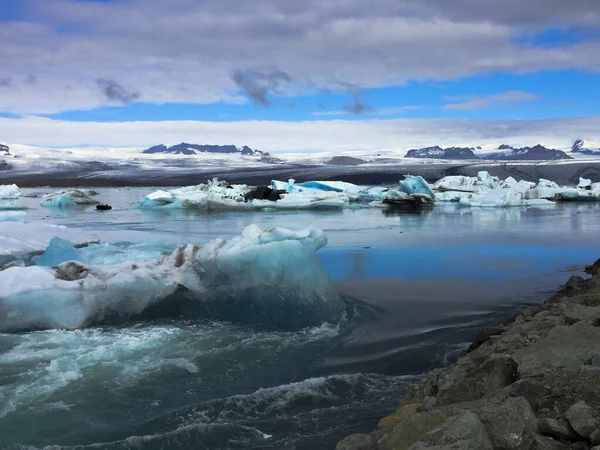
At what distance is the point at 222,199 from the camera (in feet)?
68.1

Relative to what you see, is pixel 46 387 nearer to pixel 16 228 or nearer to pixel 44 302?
pixel 44 302

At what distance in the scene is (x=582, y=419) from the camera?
1997 mm

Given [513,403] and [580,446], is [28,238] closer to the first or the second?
[513,403]

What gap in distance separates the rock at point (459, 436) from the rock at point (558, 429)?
245mm

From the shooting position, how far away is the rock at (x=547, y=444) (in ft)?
6.49

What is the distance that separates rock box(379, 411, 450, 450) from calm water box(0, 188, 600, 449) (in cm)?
85

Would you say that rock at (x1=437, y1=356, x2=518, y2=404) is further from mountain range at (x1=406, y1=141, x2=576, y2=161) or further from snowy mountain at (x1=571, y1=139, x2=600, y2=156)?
snowy mountain at (x1=571, y1=139, x2=600, y2=156)

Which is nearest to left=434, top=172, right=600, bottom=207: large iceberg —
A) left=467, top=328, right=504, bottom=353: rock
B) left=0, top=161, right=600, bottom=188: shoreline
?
left=0, top=161, right=600, bottom=188: shoreline

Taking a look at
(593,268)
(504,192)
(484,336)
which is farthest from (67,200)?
(484,336)

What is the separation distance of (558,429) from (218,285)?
3.65m

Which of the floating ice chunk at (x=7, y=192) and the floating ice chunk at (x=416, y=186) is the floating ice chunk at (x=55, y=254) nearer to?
the floating ice chunk at (x=416, y=186)

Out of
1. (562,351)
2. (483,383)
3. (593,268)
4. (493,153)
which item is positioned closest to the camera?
(483,383)

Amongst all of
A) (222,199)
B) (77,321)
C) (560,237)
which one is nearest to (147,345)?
(77,321)

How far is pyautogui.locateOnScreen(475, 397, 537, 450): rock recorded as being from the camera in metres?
1.99
